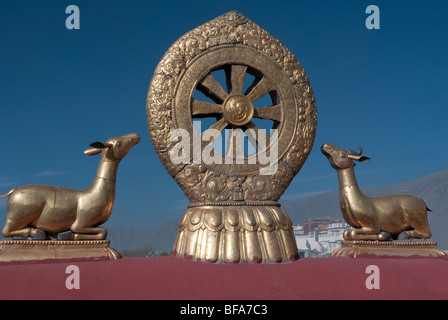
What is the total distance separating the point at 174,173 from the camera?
450 centimetres

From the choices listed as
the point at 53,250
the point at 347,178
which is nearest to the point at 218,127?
the point at 347,178

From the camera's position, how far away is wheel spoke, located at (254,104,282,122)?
15.8 ft

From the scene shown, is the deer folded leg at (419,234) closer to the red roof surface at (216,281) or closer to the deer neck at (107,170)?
the red roof surface at (216,281)

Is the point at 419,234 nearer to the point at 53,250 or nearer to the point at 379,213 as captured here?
the point at 379,213

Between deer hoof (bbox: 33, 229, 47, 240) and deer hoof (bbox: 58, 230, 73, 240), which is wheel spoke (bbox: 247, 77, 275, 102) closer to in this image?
deer hoof (bbox: 58, 230, 73, 240)

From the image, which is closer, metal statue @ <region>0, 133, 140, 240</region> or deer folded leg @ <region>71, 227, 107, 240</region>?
metal statue @ <region>0, 133, 140, 240</region>

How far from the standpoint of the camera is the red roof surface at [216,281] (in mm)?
3458

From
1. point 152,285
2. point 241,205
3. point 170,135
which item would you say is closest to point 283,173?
point 241,205

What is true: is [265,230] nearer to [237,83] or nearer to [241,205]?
[241,205]

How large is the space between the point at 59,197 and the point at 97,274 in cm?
98

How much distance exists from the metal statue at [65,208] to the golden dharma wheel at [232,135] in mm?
685

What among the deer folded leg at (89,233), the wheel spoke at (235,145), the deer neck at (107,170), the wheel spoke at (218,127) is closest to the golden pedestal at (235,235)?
the wheel spoke at (235,145)

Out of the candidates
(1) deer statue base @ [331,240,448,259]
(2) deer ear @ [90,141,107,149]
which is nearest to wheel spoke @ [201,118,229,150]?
(2) deer ear @ [90,141,107,149]

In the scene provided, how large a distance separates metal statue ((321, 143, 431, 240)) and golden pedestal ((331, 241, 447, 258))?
0.09m
